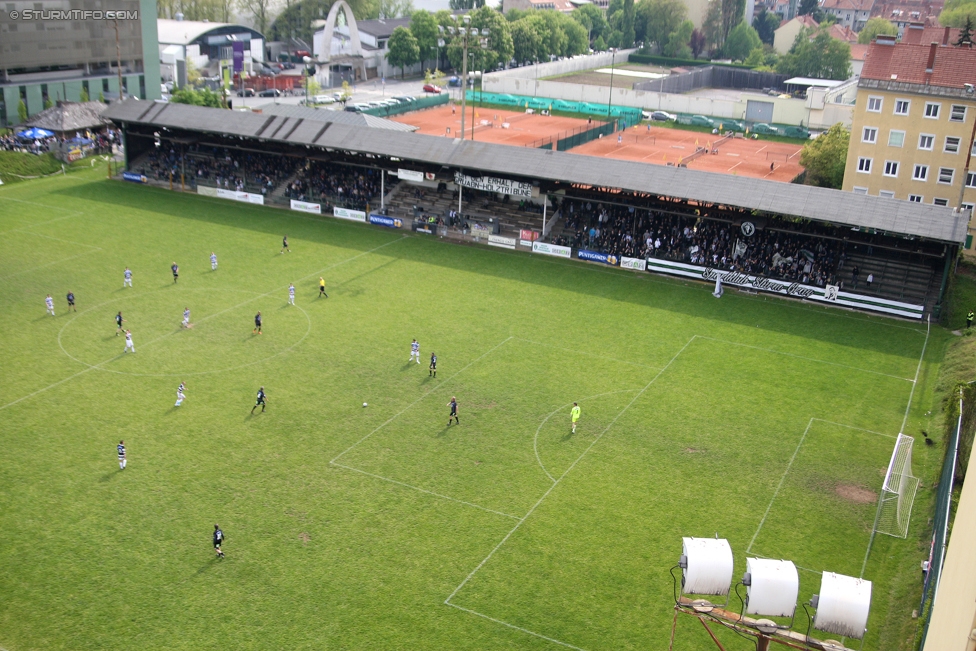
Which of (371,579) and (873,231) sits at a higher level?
(873,231)

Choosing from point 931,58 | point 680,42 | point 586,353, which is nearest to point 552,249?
point 586,353

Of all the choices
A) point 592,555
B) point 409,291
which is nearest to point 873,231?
point 409,291

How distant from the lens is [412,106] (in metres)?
114

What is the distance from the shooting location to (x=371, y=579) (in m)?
26.7

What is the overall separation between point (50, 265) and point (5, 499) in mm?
25629

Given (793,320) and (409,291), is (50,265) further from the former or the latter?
(793,320)

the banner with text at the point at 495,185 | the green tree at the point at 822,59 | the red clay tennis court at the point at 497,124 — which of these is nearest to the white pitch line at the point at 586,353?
the banner with text at the point at 495,185

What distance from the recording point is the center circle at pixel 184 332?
40.2 m

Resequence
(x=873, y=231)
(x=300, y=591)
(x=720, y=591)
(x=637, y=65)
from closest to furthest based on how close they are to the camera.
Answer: (x=720, y=591) → (x=300, y=591) → (x=873, y=231) → (x=637, y=65)

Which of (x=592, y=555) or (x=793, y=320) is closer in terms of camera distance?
(x=592, y=555)

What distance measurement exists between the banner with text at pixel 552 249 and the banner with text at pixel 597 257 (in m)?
0.71

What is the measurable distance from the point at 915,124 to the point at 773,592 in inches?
2045

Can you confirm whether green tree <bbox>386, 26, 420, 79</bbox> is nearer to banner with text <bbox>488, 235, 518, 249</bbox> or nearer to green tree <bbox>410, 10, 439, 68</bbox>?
green tree <bbox>410, 10, 439, 68</bbox>

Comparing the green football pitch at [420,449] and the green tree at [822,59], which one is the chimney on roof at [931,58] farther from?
the green tree at [822,59]
